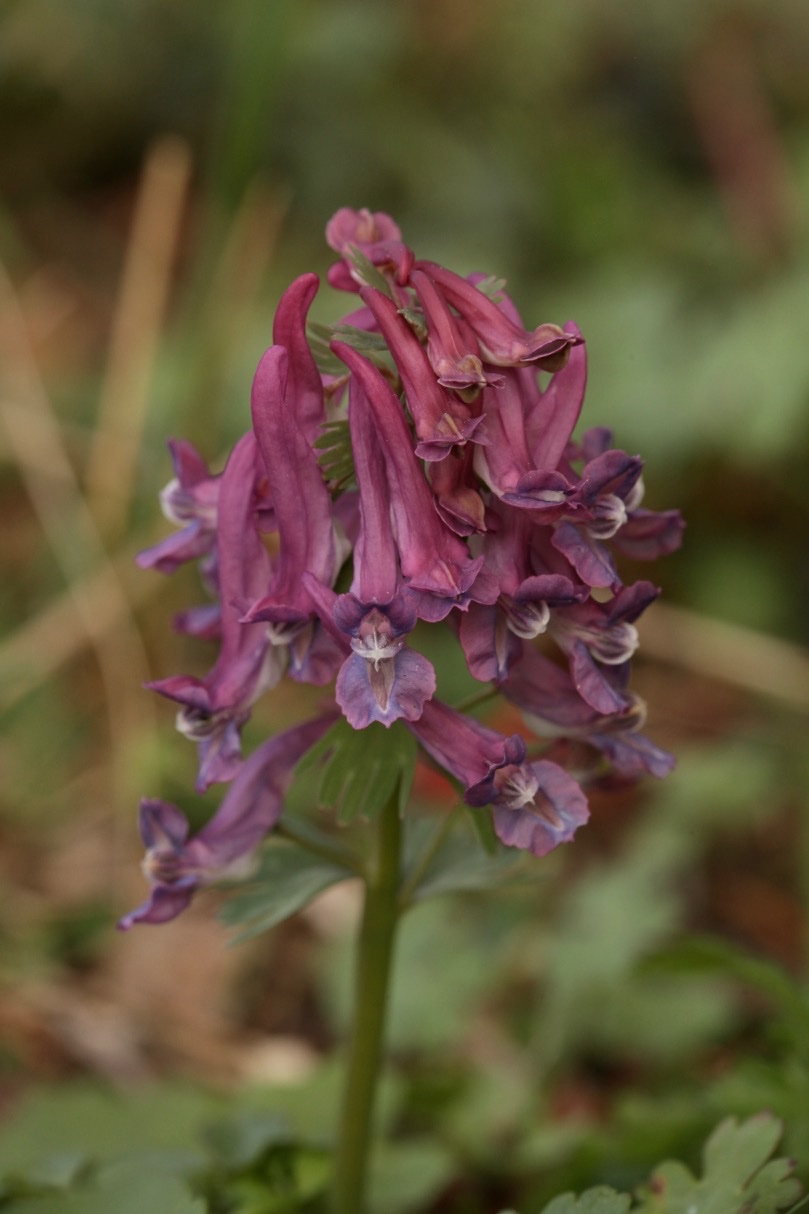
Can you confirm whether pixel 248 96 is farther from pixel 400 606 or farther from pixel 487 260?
pixel 400 606

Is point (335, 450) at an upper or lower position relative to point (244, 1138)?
upper

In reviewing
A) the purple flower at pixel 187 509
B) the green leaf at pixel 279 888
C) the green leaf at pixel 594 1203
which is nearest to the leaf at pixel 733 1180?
the green leaf at pixel 594 1203

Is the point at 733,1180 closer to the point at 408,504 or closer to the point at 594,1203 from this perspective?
the point at 594,1203

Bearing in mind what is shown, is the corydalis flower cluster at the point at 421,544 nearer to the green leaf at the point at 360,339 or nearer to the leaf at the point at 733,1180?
the green leaf at the point at 360,339

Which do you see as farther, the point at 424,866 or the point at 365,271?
the point at 424,866

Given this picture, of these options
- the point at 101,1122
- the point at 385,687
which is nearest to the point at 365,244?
the point at 385,687

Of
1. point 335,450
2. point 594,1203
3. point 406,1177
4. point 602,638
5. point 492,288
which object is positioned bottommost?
point 406,1177
